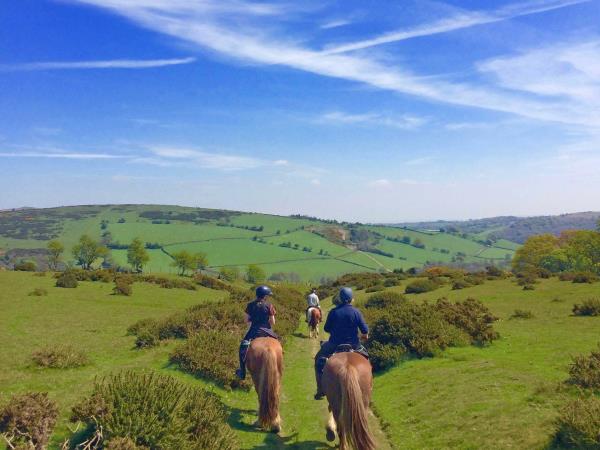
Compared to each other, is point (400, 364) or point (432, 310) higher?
point (432, 310)

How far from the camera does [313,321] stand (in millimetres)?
25812


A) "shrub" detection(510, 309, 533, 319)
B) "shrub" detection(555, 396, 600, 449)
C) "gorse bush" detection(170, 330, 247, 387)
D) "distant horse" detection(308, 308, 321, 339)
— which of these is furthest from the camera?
"distant horse" detection(308, 308, 321, 339)

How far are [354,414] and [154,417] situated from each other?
427 cm

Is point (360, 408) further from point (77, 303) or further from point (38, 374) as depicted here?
point (77, 303)

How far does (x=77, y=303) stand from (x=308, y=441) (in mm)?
A: 27714

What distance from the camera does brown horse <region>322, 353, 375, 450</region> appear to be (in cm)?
895

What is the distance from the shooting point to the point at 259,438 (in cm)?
1109

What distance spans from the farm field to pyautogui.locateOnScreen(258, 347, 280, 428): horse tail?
1.59 feet

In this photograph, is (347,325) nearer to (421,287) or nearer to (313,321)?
(313,321)

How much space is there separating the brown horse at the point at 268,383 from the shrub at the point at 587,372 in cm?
814

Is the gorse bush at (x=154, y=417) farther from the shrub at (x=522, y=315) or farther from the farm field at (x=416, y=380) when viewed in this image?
the shrub at (x=522, y=315)

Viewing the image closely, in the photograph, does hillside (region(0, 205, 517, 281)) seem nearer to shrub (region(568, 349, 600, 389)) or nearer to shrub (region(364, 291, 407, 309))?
shrub (region(364, 291, 407, 309))

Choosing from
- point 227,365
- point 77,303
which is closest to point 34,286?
point 77,303

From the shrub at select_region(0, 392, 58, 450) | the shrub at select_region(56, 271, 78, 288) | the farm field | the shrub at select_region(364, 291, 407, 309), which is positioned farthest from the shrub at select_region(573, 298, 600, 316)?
the shrub at select_region(56, 271, 78, 288)
